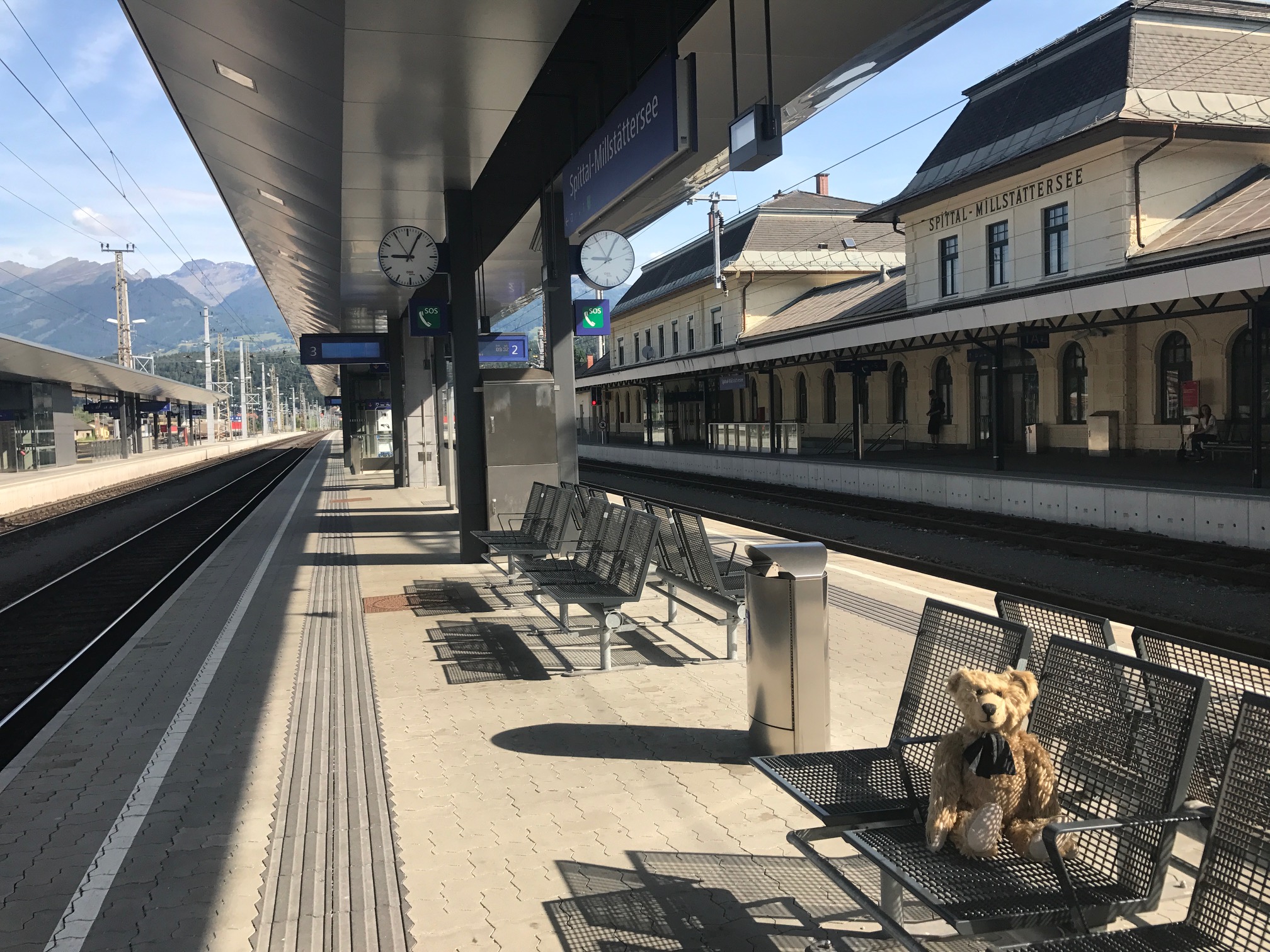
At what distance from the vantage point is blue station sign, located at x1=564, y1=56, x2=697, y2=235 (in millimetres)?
5438

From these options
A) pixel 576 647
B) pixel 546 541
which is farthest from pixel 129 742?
pixel 546 541

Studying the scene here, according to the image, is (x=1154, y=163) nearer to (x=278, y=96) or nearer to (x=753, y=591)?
(x=278, y=96)

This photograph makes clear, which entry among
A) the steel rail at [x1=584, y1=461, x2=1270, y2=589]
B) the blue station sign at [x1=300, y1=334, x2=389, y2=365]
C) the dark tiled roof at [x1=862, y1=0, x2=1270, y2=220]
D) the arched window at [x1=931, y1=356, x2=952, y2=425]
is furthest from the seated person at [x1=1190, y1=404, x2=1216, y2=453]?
the blue station sign at [x1=300, y1=334, x2=389, y2=365]

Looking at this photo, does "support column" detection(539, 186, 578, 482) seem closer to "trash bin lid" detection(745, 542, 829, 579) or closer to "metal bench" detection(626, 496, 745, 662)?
"metal bench" detection(626, 496, 745, 662)

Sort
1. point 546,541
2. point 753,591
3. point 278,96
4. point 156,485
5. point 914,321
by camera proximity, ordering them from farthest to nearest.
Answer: point 156,485 → point 914,321 → point 546,541 → point 278,96 → point 753,591

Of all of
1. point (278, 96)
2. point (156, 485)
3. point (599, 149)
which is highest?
point (278, 96)

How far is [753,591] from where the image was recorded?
5215mm

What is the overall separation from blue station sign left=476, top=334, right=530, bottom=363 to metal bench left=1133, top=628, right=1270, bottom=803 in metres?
19.2

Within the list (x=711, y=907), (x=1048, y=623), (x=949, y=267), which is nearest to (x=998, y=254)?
(x=949, y=267)

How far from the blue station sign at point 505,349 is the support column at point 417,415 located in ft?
11.9

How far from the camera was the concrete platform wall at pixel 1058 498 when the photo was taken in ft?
45.9

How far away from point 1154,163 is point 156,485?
107 ft

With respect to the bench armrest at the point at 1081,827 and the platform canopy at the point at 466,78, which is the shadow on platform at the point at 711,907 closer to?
the bench armrest at the point at 1081,827

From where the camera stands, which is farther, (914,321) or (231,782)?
(914,321)
